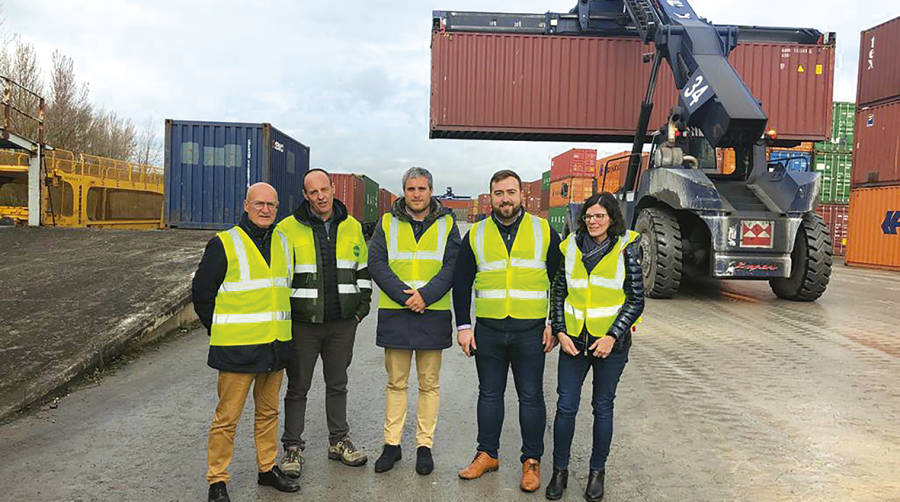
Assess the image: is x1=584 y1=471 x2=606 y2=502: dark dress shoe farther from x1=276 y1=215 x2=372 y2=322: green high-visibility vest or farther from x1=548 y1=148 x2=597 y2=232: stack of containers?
x1=548 y1=148 x2=597 y2=232: stack of containers

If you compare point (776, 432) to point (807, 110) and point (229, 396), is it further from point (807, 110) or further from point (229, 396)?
point (807, 110)

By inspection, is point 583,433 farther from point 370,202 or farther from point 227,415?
point 370,202

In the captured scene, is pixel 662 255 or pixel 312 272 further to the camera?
pixel 662 255

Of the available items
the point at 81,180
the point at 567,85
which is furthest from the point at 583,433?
the point at 81,180

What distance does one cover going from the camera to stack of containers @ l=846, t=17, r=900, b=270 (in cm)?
1778

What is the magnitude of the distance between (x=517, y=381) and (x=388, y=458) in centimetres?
86

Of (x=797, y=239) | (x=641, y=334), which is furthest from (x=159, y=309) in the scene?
(x=797, y=239)

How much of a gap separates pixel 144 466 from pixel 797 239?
9.69 m

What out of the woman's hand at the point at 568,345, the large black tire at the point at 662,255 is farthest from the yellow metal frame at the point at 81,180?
the woman's hand at the point at 568,345

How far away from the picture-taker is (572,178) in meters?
26.8

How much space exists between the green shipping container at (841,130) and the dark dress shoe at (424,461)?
27154 mm

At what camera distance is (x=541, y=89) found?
1578cm

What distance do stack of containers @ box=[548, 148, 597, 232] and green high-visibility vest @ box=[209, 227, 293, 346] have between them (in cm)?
2228

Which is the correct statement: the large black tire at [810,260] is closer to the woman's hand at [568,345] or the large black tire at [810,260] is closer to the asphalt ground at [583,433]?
Result: the asphalt ground at [583,433]
